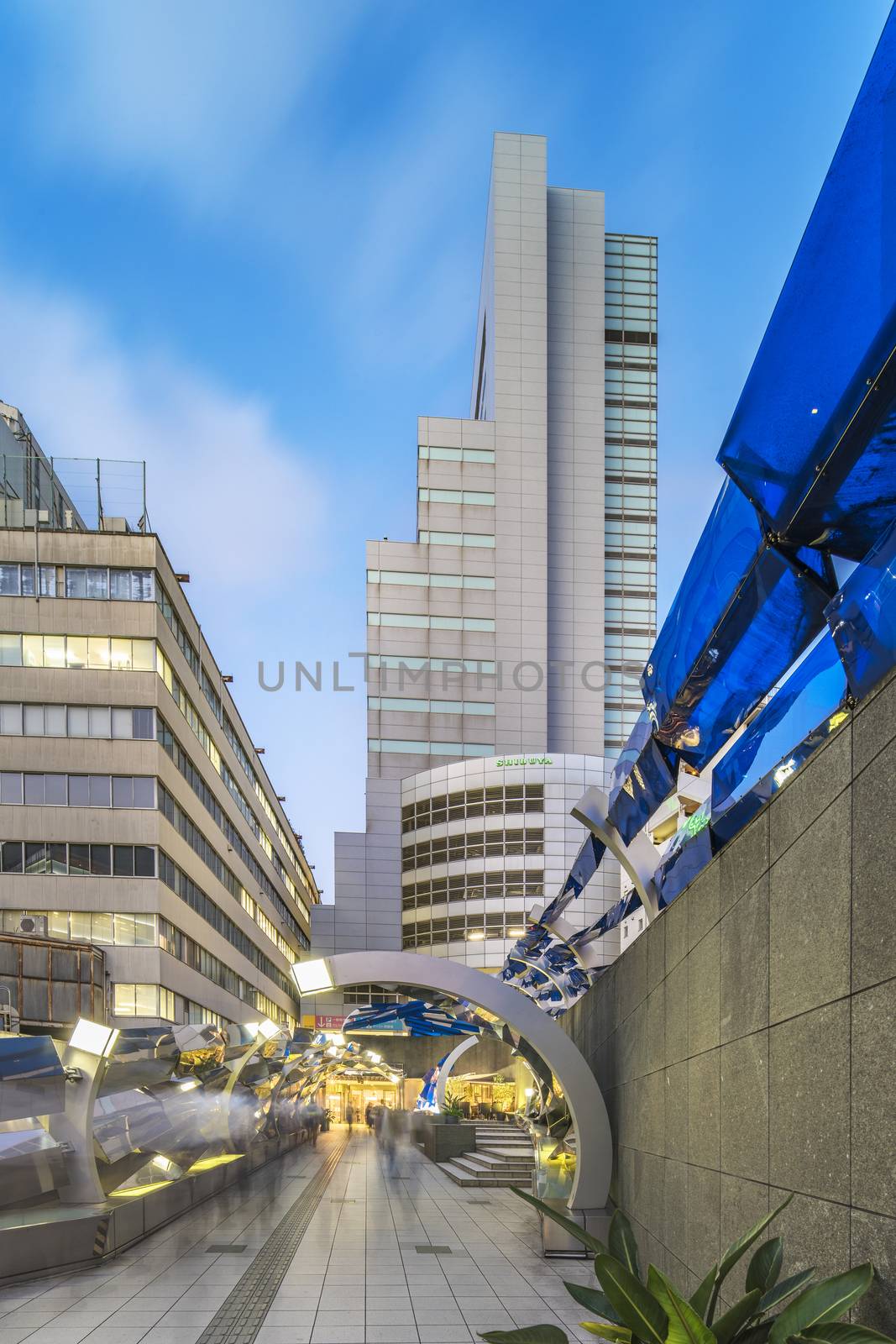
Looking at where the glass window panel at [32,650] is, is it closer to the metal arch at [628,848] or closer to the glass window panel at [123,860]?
the glass window panel at [123,860]

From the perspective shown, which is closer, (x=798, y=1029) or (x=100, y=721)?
(x=798, y=1029)

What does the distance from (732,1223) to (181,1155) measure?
47.4ft

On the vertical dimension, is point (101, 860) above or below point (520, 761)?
below

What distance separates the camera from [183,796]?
36969mm

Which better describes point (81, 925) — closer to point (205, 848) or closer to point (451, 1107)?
point (205, 848)

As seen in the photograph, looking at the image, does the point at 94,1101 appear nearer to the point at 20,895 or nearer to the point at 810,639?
the point at 810,639

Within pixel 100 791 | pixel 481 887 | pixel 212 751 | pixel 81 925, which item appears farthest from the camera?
pixel 481 887

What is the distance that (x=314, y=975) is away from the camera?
11961 millimetres

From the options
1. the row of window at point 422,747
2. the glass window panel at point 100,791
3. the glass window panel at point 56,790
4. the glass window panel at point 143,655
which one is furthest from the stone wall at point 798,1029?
the row of window at point 422,747

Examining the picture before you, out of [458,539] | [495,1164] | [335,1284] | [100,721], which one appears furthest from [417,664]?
[335,1284]

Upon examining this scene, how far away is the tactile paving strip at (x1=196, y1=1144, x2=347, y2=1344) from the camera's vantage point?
29.5ft

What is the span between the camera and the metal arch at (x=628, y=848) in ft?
32.2

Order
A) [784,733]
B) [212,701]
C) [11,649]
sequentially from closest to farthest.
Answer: [784,733] < [11,649] < [212,701]

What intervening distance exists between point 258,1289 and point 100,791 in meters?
24.1
